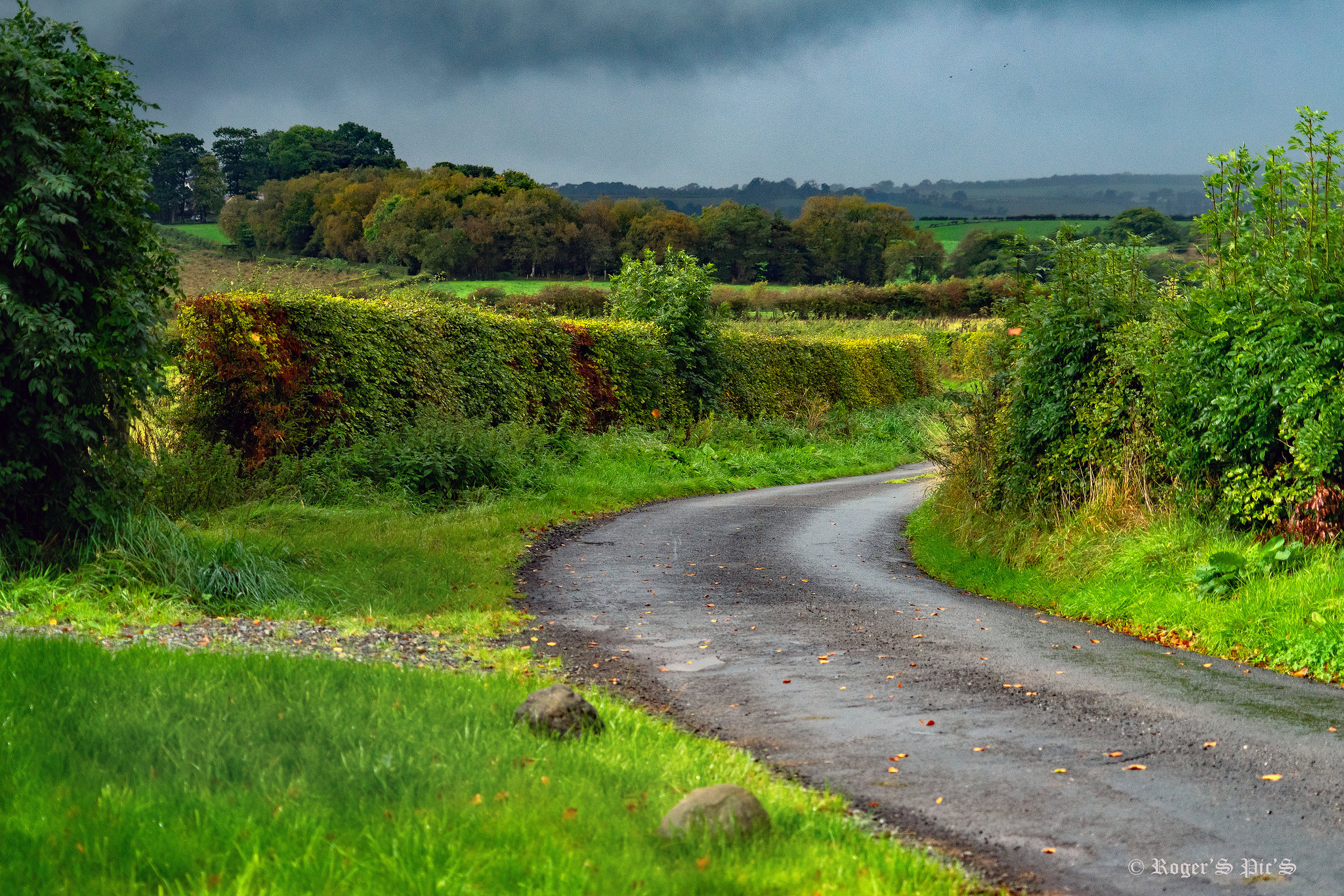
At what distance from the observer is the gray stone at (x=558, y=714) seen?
5.43m

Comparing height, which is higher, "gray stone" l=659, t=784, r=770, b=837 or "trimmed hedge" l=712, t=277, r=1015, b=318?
"trimmed hedge" l=712, t=277, r=1015, b=318

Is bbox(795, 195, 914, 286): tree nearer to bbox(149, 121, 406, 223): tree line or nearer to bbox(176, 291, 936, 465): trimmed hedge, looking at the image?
bbox(149, 121, 406, 223): tree line

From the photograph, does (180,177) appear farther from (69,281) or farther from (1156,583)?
(1156,583)

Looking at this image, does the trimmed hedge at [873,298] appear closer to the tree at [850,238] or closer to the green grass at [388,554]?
the tree at [850,238]

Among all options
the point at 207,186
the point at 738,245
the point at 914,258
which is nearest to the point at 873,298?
the point at 738,245

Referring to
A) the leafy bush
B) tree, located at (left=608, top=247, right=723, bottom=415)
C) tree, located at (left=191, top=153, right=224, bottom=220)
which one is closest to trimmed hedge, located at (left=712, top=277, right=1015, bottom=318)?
tree, located at (left=608, top=247, right=723, bottom=415)

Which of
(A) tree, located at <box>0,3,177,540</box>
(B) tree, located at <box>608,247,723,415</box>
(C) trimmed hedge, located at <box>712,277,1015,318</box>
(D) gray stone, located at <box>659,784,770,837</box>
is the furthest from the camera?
(C) trimmed hedge, located at <box>712,277,1015,318</box>

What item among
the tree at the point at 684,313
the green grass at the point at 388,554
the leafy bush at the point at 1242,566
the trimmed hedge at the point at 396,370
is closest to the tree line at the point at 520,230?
the tree at the point at 684,313

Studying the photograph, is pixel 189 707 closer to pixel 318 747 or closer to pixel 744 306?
pixel 318 747

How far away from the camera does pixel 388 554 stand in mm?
11609

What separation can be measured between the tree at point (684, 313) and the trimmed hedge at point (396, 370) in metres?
0.73

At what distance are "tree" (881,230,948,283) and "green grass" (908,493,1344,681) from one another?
6576 cm

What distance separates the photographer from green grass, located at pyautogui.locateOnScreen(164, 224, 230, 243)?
193ft

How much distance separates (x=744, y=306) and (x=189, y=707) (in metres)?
54.0
